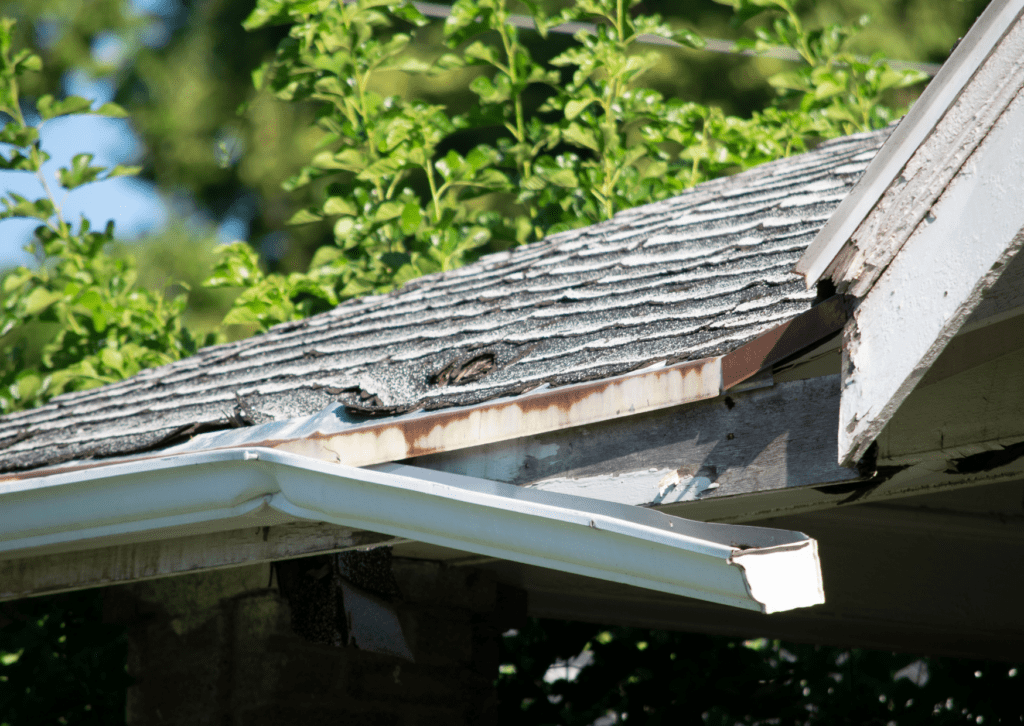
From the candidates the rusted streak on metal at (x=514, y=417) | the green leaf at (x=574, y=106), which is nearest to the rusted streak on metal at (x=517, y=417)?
the rusted streak on metal at (x=514, y=417)

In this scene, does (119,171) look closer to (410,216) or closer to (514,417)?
(410,216)

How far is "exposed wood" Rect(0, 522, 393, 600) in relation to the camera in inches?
71.4

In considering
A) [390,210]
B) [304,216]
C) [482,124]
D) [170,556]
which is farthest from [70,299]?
[170,556]

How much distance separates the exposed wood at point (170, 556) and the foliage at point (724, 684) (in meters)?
2.12

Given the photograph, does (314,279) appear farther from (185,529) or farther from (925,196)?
(925,196)

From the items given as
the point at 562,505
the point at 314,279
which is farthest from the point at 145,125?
the point at 562,505

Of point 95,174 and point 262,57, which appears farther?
point 262,57

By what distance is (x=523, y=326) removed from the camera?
2.31 metres

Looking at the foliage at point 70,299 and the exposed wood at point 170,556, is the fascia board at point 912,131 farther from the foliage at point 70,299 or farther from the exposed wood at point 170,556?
the foliage at point 70,299

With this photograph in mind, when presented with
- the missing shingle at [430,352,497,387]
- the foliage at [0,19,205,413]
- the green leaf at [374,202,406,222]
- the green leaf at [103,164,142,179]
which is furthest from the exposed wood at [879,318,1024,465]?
the green leaf at [103,164,142,179]

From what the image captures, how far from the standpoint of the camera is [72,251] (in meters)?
4.88

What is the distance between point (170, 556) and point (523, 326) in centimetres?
92

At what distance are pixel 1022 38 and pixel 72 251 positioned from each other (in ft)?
15.4

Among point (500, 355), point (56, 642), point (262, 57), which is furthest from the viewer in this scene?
point (262, 57)
